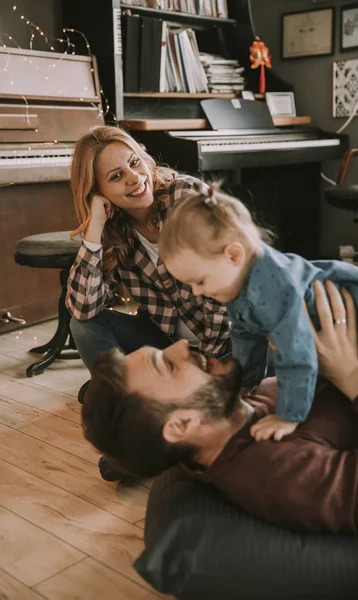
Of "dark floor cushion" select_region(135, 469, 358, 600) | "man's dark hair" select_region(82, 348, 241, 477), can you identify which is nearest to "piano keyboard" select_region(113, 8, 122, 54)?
"man's dark hair" select_region(82, 348, 241, 477)

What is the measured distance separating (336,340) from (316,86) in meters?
3.36

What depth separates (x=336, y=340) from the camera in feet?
4.52

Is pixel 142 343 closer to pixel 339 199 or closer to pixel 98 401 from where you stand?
pixel 98 401

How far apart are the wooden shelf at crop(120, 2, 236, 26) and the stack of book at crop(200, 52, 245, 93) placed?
192 mm

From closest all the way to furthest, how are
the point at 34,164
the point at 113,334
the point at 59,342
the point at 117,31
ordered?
the point at 113,334, the point at 59,342, the point at 34,164, the point at 117,31

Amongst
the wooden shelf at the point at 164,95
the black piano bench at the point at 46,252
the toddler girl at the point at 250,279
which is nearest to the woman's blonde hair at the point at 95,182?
the black piano bench at the point at 46,252

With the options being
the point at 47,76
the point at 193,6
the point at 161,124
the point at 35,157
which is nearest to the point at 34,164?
the point at 35,157

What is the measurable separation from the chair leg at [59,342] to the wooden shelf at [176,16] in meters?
1.58

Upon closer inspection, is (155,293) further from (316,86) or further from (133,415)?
(316,86)

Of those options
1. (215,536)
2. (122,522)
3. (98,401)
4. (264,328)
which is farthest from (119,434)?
(122,522)

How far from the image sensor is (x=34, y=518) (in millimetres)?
1709

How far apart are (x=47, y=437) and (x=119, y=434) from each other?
1036 mm

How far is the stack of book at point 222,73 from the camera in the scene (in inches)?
158

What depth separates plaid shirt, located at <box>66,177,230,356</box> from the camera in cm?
199
